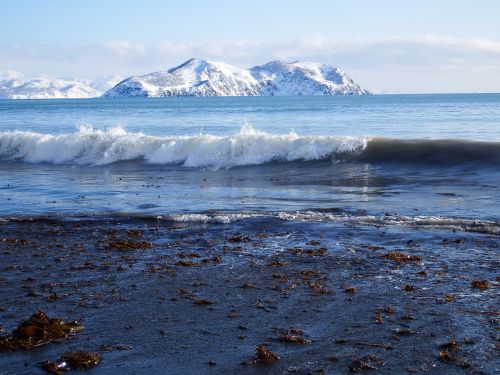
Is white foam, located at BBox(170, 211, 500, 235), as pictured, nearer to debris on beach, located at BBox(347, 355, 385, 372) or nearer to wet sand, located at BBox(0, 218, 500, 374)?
wet sand, located at BBox(0, 218, 500, 374)

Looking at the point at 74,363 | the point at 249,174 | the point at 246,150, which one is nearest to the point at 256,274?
the point at 74,363

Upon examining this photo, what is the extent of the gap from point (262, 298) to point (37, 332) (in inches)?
113

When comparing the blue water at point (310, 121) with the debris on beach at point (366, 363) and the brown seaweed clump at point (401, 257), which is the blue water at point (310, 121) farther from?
the debris on beach at point (366, 363)

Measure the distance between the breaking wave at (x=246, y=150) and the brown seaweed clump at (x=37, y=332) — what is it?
67.0ft

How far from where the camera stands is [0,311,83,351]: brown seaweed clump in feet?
21.5

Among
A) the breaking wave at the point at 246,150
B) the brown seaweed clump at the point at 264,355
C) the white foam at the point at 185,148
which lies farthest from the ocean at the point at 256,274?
the white foam at the point at 185,148

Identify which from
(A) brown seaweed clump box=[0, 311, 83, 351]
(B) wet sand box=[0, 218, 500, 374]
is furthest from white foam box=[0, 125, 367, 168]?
(A) brown seaweed clump box=[0, 311, 83, 351]

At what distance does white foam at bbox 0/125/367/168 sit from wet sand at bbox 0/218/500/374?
1644 cm

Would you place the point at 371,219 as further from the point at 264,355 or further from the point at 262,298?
the point at 264,355

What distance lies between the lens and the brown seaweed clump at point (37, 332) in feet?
21.5

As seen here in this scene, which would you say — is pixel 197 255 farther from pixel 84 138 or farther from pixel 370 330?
pixel 84 138

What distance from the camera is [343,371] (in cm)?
593

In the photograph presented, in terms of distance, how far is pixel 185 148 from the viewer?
3138 cm

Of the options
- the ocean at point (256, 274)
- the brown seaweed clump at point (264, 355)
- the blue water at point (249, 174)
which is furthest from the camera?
the blue water at point (249, 174)
